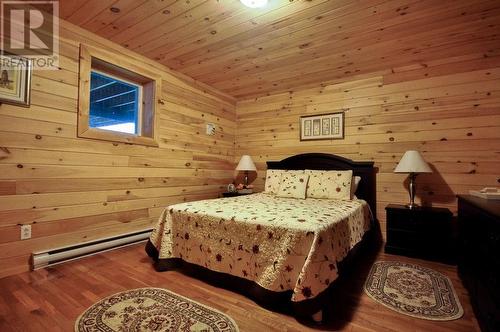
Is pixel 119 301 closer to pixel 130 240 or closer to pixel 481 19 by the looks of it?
pixel 130 240

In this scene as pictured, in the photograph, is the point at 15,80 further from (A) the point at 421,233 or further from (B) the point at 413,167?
(A) the point at 421,233

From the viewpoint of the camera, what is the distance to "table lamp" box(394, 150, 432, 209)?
261 cm

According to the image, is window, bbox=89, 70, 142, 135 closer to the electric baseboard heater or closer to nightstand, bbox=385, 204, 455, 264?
the electric baseboard heater

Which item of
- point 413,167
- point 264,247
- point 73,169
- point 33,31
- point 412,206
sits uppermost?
point 33,31

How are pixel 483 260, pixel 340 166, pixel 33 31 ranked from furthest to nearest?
pixel 340 166 < pixel 33 31 < pixel 483 260

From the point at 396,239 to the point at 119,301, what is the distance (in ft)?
8.82

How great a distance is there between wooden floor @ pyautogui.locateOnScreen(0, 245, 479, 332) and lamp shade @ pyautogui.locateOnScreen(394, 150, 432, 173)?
0.97 m

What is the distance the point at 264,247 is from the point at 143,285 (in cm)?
99

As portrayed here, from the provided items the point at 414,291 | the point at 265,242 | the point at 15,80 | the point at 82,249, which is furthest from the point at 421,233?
the point at 15,80

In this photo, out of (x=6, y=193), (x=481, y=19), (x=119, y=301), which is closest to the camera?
(x=119, y=301)

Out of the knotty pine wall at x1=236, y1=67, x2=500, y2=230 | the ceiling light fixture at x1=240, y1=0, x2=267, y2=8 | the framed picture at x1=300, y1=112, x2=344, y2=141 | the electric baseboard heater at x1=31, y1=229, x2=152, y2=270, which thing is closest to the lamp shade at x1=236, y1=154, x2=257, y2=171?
the knotty pine wall at x1=236, y1=67, x2=500, y2=230

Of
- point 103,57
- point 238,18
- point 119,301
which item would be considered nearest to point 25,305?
point 119,301

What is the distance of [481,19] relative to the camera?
2.11 meters

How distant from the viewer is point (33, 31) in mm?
2094
